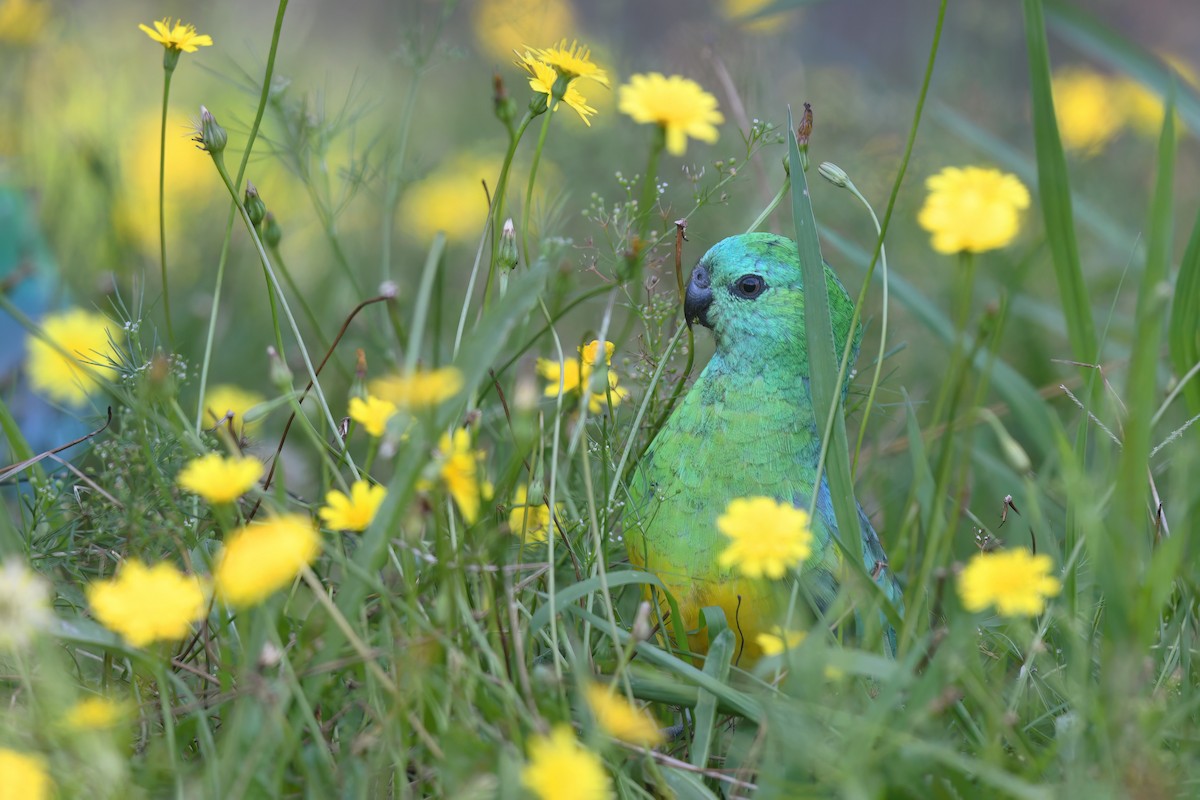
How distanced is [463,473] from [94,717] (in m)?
0.36

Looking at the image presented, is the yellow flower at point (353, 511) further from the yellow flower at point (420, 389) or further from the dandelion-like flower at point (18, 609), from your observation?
the dandelion-like flower at point (18, 609)

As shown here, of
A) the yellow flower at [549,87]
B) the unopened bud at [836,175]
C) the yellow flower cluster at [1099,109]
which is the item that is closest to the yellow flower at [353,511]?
the yellow flower at [549,87]

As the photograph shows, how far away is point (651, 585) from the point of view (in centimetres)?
141

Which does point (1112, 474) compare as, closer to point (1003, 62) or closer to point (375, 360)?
point (375, 360)

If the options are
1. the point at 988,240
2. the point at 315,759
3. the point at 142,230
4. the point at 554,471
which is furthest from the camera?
the point at 142,230

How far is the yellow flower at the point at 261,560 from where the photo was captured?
895 mm

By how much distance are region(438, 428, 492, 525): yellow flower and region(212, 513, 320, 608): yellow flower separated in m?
0.13

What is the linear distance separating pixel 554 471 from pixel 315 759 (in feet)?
1.18

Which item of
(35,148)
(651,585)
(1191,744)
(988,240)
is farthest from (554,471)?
(35,148)

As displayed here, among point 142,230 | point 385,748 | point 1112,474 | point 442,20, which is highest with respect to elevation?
point 142,230

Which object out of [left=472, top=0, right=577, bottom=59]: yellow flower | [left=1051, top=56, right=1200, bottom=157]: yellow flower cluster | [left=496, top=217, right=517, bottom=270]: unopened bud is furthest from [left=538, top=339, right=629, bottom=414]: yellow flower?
[left=1051, top=56, right=1200, bottom=157]: yellow flower cluster

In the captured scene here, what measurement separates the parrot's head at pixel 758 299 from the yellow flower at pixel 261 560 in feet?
2.56

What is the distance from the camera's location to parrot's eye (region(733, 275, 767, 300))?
160 cm

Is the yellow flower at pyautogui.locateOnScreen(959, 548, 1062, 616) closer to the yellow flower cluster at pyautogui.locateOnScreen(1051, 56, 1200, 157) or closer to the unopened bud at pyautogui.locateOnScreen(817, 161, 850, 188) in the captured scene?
the unopened bud at pyautogui.locateOnScreen(817, 161, 850, 188)
